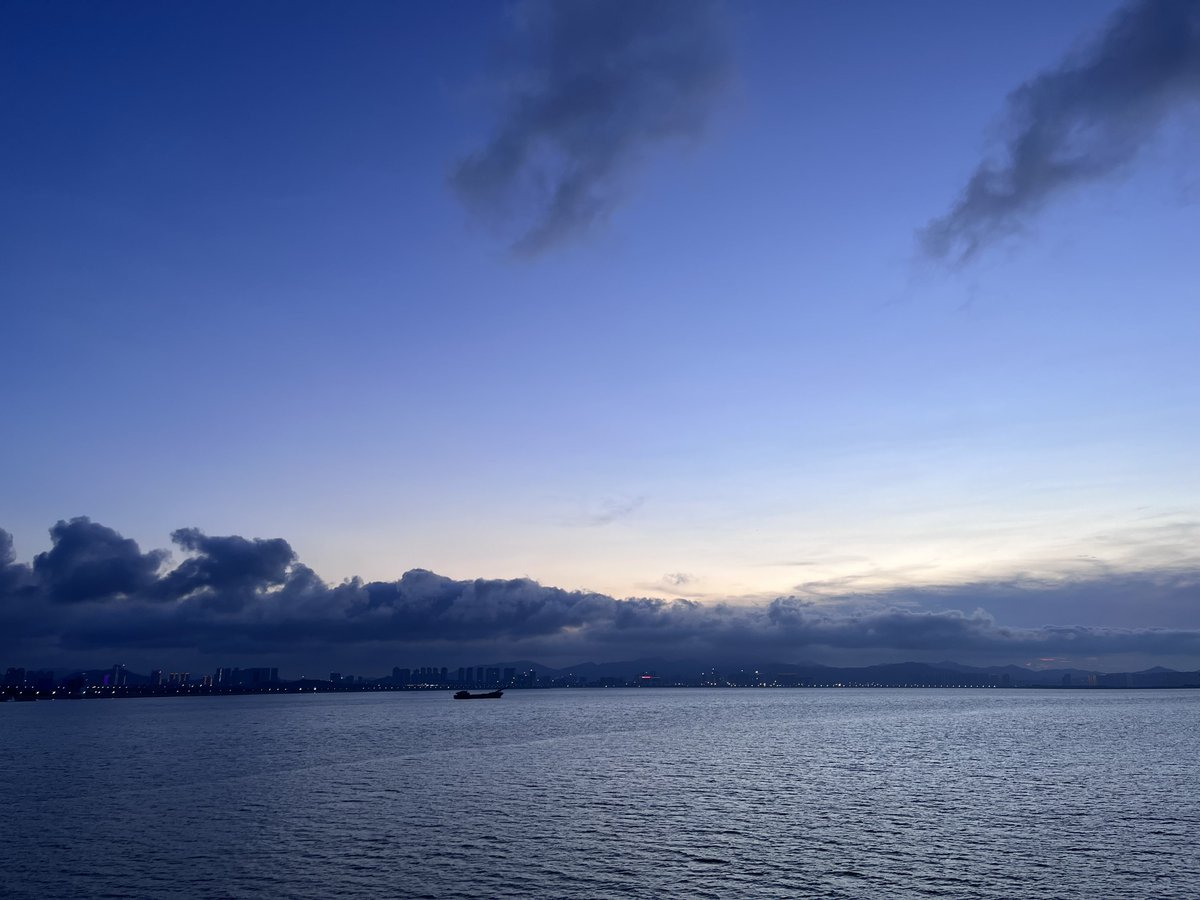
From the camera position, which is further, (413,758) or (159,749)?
(159,749)

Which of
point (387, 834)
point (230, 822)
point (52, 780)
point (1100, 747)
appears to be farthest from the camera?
point (1100, 747)

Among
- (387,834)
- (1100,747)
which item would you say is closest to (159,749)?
(387,834)

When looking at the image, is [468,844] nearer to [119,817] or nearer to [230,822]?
[230,822]

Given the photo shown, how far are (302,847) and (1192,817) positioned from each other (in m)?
92.8

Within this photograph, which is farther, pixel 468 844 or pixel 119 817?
pixel 119 817

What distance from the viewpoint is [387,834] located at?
79688mm

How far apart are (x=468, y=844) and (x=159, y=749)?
132 meters

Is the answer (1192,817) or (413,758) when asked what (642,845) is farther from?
(413,758)

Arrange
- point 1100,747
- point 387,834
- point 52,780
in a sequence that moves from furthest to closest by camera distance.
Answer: point 1100,747 → point 52,780 → point 387,834

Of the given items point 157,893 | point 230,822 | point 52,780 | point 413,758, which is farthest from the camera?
point 413,758

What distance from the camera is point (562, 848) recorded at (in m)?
74.1

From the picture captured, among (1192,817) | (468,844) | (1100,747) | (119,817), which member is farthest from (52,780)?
(1100,747)

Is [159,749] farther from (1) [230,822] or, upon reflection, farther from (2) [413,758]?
(1) [230,822]

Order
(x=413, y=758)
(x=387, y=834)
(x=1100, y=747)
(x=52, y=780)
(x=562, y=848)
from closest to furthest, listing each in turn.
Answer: (x=562, y=848), (x=387, y=834), (x=52, y=780), (x=413, y=758), (x=1100, y=747)
